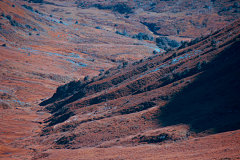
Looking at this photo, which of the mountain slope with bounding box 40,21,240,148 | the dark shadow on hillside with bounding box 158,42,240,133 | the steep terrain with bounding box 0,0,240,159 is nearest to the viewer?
the steep terrain with bounding box 0,0,240,159

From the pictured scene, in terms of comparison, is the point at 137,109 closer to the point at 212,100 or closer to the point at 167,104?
the point at 167,104

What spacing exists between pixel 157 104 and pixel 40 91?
157 feet

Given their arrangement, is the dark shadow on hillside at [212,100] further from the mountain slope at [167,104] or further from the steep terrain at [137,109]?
the steep terrain at [137,109]

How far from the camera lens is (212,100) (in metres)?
30.0

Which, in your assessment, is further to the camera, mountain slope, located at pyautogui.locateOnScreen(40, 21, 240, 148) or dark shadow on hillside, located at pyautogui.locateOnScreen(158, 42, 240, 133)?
mountain slope, located at pyautogui.locateOnScreen(40, 21, 240, 148)

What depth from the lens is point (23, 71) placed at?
82875 millimetres

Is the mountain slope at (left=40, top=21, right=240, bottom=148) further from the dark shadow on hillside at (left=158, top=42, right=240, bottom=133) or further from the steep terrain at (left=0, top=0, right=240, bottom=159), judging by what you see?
the steep terrain at (left=0, top=0, right=240, bottom=159)

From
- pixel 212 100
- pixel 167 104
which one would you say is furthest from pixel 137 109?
pixel 212 100

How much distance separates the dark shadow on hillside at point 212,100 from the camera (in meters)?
25.2

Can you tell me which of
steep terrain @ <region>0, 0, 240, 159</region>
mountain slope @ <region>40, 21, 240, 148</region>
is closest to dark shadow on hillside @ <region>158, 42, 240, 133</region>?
mountain slope @ <region>40, 21, 240, 148</region>

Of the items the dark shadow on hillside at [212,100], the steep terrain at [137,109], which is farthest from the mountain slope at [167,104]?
the steep terrain at [137,109]

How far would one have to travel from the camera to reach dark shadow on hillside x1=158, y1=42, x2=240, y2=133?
82.7ft

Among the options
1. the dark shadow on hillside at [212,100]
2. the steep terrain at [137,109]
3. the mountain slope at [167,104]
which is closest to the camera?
the steep terrain at [137,109]

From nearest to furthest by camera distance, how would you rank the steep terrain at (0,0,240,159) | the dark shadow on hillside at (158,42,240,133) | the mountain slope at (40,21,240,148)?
the steep terrain at (0,0,240,159)
the dark shadow on hillside at (158,42,240,133)
the mountain slope at (40,21,240,148)
